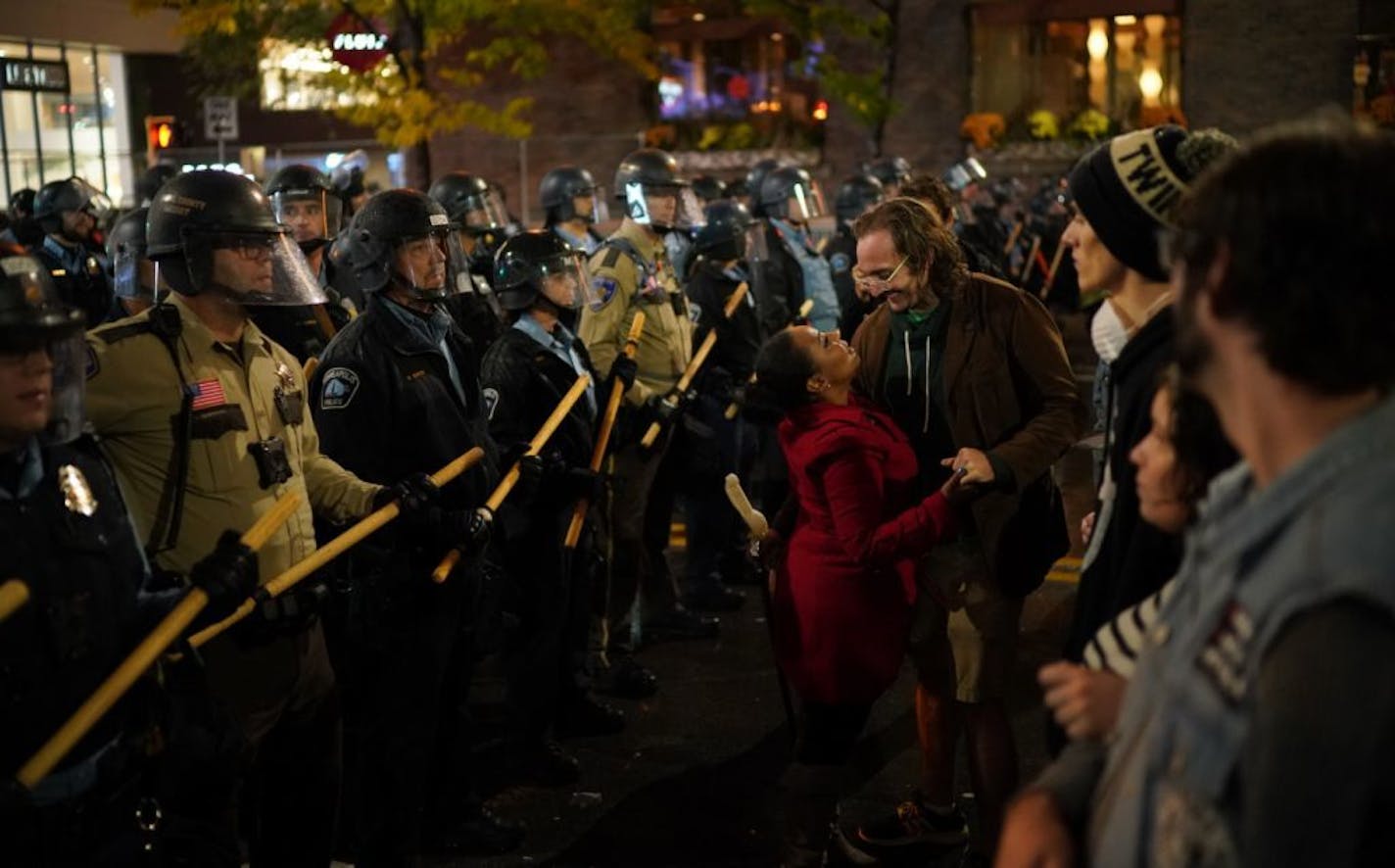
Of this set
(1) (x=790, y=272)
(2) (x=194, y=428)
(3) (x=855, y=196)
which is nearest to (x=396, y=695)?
(2) (x=194, y=428)

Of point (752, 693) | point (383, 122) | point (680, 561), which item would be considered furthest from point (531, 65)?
point (752, 693)

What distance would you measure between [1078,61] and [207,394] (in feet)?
86.1

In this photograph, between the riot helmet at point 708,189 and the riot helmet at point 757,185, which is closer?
the riot helmet at point 757,185

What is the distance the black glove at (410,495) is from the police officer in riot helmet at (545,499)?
4.32 feet

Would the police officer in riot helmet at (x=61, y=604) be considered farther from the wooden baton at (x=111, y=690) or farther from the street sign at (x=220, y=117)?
the street sign at (x=220, y=117)

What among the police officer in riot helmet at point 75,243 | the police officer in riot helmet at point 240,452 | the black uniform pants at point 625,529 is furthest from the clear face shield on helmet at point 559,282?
the police officer in riot helmet at point 75,243

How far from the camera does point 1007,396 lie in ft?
15.9

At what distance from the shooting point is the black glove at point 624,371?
7.44m

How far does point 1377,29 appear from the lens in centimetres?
2586

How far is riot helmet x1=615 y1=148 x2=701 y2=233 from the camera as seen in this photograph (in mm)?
8969

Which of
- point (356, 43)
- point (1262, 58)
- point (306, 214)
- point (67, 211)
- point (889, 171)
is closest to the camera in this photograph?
point (306, 214)

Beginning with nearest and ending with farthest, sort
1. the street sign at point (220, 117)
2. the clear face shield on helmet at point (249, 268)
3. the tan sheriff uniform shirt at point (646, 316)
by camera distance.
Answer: the clear face shield on helmet at point (249, 268), the tan sheriff uniform shirt at point (646, 316), the street sign at point (220, 117)

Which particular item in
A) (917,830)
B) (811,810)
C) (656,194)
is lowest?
(917,830)

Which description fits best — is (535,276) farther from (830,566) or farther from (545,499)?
(830,566)
